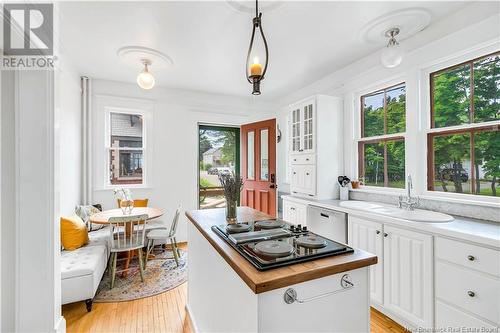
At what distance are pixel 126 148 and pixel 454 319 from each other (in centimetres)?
446

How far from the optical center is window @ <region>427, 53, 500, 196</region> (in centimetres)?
199

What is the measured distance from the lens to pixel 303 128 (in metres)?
3.42

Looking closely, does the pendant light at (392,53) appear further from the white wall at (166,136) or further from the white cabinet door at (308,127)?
the white wall at (166,136)

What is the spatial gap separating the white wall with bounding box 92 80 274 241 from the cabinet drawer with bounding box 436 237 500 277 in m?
3.56

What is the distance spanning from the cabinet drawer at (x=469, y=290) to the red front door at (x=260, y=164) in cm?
251

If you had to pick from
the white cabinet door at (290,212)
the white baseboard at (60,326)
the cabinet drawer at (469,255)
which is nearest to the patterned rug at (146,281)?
the white baseboard at (60,326)

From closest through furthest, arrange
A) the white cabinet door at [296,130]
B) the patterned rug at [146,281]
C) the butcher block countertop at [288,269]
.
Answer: the butcher block countertop at [288,269] → the patterned rug at [146,281] → the white cabinet door at [296,130]

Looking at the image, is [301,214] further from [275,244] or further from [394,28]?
[394,28]

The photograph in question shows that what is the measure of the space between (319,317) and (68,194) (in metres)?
3.26

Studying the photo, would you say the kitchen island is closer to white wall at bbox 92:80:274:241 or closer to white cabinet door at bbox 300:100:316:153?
white cabinet door at bbox 300:100:316:153

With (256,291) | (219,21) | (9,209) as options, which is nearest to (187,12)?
(219,21)

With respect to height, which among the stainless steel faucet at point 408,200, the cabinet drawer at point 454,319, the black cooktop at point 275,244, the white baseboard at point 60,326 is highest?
the stainless steel faucet at point 408,200

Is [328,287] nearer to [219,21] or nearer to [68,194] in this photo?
[219,21]

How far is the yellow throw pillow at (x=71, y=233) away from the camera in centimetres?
254
